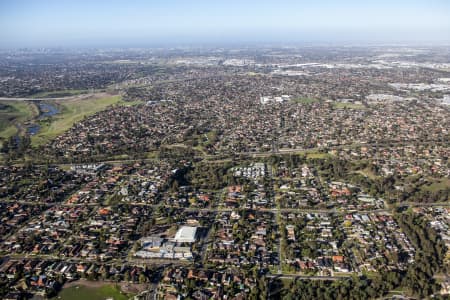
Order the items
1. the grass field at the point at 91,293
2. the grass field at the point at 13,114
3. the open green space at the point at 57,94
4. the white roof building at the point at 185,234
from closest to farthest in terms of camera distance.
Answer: the grass field at the point at 91,293 < the white roof building at the point at 185,234 < the grass field at the point at 13,114 < the open green space at the point at 57,94

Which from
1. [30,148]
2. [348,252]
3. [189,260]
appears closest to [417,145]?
[348,252]

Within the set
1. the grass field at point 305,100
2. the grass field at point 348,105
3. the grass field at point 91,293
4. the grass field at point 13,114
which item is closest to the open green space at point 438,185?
the grass field at point 91,293

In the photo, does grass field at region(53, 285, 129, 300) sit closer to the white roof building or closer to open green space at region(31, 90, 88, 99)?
the white roof building

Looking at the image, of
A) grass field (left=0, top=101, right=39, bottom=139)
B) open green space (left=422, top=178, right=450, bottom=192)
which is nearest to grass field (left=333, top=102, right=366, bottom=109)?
open green space (left=422, top=178, right=450, bottom=192)

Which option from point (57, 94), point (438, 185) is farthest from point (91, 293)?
point (57, 94)

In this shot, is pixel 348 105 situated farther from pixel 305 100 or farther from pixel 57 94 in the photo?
pixel 57 94

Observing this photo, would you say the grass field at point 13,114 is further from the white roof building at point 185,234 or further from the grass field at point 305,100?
the grass field at point 305,100
